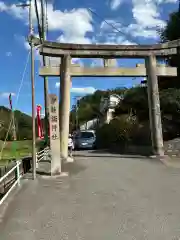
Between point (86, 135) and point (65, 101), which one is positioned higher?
point (65, 101)

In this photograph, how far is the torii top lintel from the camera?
1945cm

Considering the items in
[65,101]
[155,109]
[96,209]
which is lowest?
[96,209]

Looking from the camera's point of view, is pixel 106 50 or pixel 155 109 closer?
pixel 106 50

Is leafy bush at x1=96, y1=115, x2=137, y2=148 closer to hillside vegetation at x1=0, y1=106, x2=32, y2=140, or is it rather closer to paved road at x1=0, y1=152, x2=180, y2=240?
paved road at x1=0, y1=152, x2=180, y2=240

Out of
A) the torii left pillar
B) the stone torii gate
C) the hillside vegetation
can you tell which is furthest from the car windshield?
the hillside vegetation

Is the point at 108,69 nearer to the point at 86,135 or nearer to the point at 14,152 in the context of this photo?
the point at 14,152

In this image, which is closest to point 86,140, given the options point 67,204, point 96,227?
point 67,204

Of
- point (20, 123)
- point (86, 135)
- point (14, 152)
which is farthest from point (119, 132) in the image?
point (20, 123)

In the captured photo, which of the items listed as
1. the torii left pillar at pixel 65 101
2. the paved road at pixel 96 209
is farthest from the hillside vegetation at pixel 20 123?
the paved road at pixel 96 209

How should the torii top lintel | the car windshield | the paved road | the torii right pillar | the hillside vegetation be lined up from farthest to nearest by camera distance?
the hillside vegetation < the car windshield < the torii right pillar < the torii top lintel < the paved road

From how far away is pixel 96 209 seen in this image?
8.29m

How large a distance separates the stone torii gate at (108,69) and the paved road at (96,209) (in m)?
6.74

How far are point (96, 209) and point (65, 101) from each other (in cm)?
1185

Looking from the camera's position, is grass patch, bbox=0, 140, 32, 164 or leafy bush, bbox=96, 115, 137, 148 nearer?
grass patch, bbox=0, 140, 32, 164
